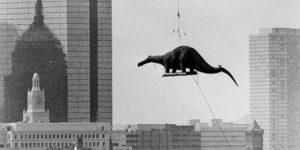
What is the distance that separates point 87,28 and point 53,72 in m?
5.76

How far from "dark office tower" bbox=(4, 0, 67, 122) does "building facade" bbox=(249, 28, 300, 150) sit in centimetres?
3363

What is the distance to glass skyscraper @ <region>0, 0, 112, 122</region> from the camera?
148500mm

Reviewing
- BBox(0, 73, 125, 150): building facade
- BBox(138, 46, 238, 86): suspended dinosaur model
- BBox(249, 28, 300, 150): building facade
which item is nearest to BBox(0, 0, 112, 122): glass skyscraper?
BBox(0, 73, 125, 150): building facade

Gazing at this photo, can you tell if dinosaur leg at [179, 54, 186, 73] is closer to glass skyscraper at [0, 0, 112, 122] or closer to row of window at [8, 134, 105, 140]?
row of window at [8, 134, 105, 140]

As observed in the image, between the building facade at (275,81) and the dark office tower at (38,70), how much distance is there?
110ft

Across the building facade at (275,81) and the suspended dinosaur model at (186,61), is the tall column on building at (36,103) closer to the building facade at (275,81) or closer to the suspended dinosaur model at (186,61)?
the building facade at (275,81)

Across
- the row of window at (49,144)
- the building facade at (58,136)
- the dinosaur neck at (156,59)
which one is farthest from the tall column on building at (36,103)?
the dinosaur neck at (156,59)

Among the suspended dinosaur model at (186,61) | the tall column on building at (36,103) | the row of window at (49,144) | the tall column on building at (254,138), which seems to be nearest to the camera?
the suspended dinosaur model at (186,61)

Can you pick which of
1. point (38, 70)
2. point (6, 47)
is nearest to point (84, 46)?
point (38, 70)

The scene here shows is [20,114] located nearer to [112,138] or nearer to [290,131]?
[112,138]

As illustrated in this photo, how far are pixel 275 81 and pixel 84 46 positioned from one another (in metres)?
46.8

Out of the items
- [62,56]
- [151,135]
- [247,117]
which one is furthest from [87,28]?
[247,117]

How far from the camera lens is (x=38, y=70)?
497 feet

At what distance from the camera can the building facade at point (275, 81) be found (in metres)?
180
